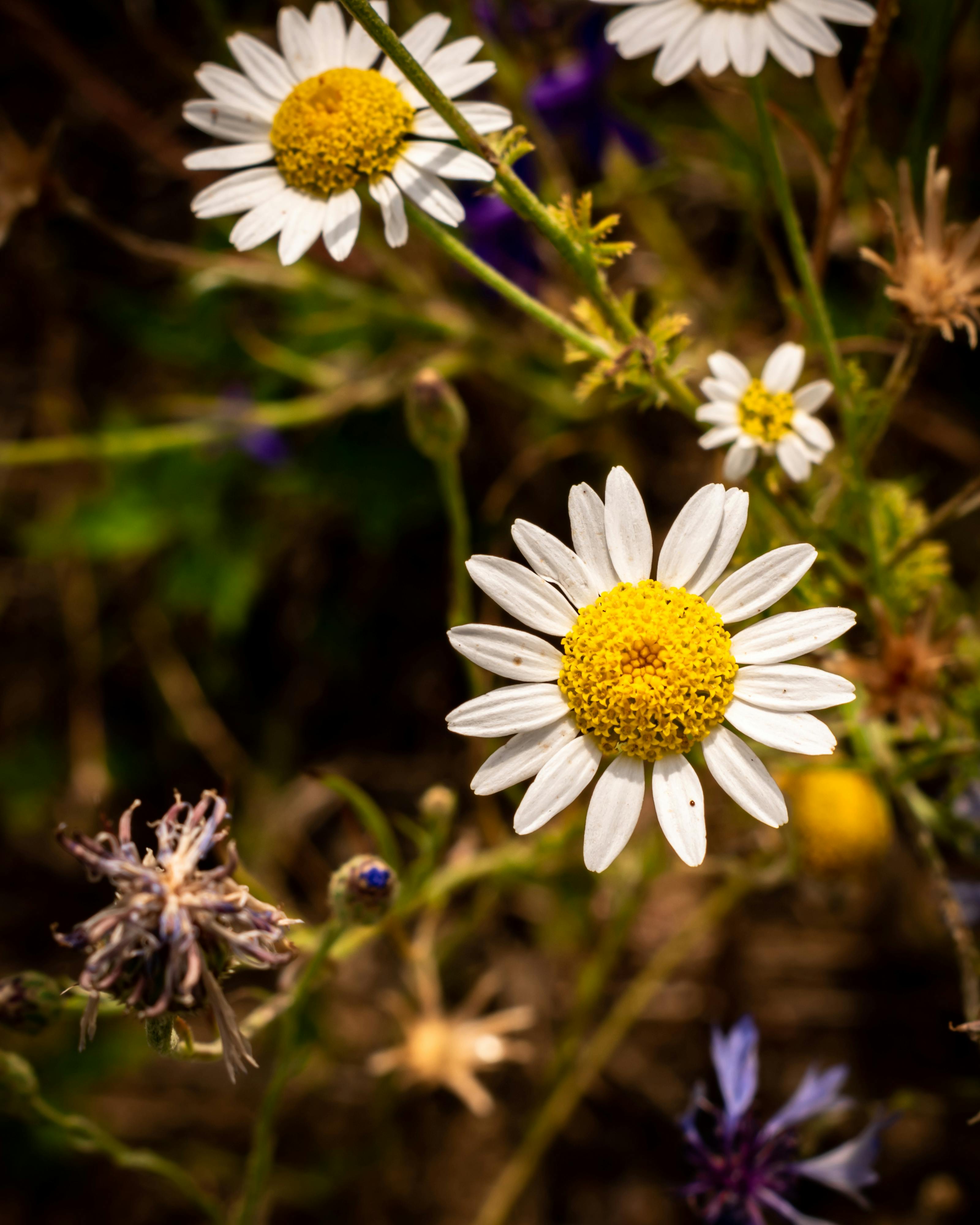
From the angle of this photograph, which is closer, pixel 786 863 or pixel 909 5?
pixel 786 863

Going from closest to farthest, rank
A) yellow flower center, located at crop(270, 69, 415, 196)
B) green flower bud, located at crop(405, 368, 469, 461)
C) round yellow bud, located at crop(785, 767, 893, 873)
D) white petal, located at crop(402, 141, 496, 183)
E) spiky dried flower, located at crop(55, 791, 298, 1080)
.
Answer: spiky dried flower, located at crop(55, 791, 298, 1080)
white petal, located at crop(402, 141, 496, 183)
yellow flower center, located at crop(270, 69, 415, 196)
green flower bud, located at crop(405, 368, 469, 461)
round yellow bud, located at crop(785, 767, 893, 873)

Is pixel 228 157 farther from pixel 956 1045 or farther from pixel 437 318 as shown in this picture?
pixel 956 1045

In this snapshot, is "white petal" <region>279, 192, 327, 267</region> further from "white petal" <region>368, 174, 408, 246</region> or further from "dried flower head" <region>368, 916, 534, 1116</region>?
"dried flower head" <region>368, 916, 534, 1116</region>

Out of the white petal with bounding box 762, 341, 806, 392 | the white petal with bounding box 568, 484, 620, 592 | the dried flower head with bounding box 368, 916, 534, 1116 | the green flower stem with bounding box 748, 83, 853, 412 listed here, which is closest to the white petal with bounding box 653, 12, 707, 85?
the green flower stem with bounding box 748, 83, 853, 412

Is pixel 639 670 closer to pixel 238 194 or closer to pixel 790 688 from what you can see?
pixel 790 688

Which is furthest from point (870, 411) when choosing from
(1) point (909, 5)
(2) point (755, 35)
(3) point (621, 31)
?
(1) point (909, 5)

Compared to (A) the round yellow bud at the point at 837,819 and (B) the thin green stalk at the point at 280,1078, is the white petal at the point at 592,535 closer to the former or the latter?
(B) the thin green stalk at the point at 280,1078

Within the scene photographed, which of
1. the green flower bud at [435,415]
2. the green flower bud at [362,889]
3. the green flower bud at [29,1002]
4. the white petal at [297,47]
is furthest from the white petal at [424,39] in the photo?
the green flower bud at [29,1002]

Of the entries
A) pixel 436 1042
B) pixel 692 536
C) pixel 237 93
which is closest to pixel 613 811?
pixel 692 536
